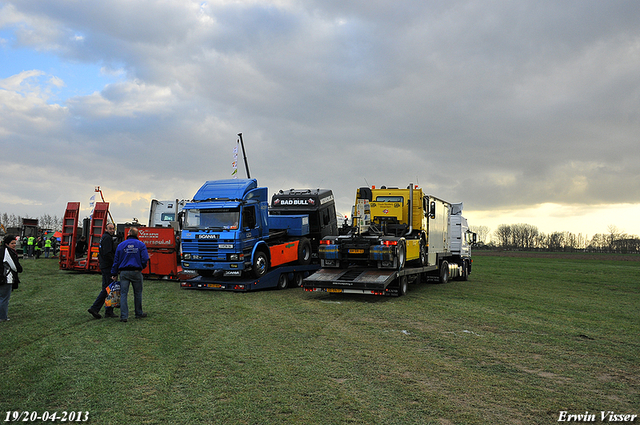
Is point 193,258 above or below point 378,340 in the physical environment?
above

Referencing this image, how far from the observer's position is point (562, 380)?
6.24m

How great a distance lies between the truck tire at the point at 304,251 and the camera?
59.7 ft

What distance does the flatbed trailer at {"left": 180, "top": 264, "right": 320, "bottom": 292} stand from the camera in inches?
609

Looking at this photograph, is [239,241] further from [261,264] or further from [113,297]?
[113,297]

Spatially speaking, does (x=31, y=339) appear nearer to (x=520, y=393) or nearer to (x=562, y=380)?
(x=520, y=393)

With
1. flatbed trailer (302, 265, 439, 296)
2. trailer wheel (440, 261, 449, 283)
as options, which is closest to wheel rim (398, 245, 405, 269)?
flatbed trailer (302, 265, 439, 296)

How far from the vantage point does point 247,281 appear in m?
15.6

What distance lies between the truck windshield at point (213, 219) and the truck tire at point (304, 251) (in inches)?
141

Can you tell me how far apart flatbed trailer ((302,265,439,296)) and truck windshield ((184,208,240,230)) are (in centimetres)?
336

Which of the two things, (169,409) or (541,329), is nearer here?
(169,409)

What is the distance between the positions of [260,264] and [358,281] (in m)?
4.20

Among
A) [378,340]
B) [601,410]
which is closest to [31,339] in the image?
[378,340]

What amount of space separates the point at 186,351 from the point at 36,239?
31587 mm

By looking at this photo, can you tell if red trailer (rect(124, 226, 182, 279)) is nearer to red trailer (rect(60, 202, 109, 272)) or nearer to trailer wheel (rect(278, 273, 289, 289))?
red trailer (rect(60, 202, 109, 272))
